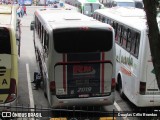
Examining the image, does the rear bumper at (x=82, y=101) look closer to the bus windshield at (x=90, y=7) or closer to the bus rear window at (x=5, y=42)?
the bus rear window at (x=5, y=42)

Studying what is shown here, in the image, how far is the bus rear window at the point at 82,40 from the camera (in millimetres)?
9969

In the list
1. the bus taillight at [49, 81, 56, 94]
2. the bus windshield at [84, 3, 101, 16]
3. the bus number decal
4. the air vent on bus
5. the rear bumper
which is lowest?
the bus windshield at [84, 3, 101, 16]

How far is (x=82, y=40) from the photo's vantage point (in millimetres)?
10172

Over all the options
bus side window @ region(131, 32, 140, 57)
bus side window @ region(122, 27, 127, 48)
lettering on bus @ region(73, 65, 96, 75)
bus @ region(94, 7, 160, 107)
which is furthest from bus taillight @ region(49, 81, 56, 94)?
bus side window @ region(122, 27, 127, 48)

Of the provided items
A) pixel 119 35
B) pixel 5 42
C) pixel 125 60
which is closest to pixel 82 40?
pixel 5 42

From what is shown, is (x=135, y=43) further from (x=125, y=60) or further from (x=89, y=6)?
(x=89, y=6)

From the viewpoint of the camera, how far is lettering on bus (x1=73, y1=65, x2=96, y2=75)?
10156 millimetres

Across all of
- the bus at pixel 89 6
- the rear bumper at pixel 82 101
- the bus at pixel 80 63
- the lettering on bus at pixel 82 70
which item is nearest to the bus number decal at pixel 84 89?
the bus at pixel 80 63

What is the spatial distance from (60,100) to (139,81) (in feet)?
7.28

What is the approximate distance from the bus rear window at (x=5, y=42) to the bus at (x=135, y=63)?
3501 millimetres

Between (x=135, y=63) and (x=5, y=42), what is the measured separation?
3.68 m

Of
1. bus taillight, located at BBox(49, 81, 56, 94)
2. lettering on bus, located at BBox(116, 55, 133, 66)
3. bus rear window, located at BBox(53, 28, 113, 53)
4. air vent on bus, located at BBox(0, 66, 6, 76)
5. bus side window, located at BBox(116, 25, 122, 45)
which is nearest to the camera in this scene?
air vent on bus, located at BBox(0, 66, 6, 76)

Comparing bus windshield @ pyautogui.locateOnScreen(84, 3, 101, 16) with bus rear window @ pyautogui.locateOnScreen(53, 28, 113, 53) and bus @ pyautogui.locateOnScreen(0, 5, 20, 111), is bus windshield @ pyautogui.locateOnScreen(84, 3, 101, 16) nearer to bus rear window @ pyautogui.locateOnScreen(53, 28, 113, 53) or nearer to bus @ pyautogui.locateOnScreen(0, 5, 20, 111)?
bus rear window @ pyautogui.locateOnScreen(53, 28, 113, 53)

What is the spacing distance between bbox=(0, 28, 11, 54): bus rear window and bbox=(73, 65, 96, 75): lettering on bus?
1.79 m
